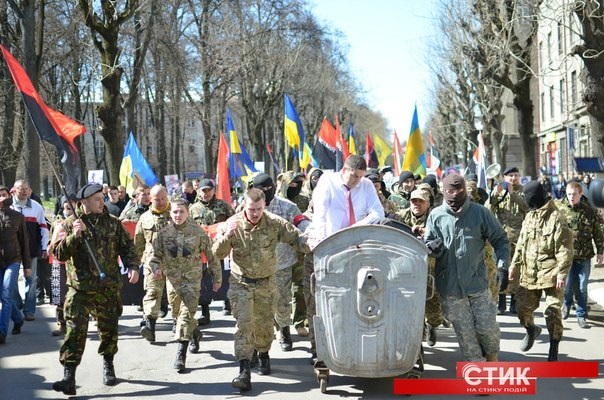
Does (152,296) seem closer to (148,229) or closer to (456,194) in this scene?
(148,229)

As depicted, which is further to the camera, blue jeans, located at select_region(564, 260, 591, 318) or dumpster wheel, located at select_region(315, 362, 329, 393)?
blue jeans, located at select_region(564, 260, 591, 318)

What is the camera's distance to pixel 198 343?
881 cm

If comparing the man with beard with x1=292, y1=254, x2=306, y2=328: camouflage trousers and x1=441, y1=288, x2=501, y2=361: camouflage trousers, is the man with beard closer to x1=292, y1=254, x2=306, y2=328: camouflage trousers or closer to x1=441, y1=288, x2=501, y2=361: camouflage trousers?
x1=441, y1=288, x2=501, y2=361: camouflage trousers

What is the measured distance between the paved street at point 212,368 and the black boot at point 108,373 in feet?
0.26

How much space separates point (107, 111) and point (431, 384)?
1277 cm

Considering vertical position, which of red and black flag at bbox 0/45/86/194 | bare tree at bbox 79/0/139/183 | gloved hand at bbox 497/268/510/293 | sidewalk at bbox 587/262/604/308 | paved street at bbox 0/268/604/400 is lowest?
paved street at bbox 0/268/604/400

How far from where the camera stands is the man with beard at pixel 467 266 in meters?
6.70

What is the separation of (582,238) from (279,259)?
13.5 feet

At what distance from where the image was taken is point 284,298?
29.1ft

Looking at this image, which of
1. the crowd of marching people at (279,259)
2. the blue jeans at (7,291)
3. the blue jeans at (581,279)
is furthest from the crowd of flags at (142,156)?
the blue jeans at (581,279)

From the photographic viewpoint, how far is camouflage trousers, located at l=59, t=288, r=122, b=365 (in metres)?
6.92

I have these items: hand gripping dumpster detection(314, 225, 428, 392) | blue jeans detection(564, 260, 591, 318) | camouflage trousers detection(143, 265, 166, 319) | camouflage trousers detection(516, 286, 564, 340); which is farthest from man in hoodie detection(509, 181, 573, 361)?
camouflage trousers detection(143, 265, 166, 319)

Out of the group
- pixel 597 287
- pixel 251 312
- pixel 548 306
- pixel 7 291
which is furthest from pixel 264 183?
pixel 597 287

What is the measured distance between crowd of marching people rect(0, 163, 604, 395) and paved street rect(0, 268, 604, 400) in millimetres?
207
